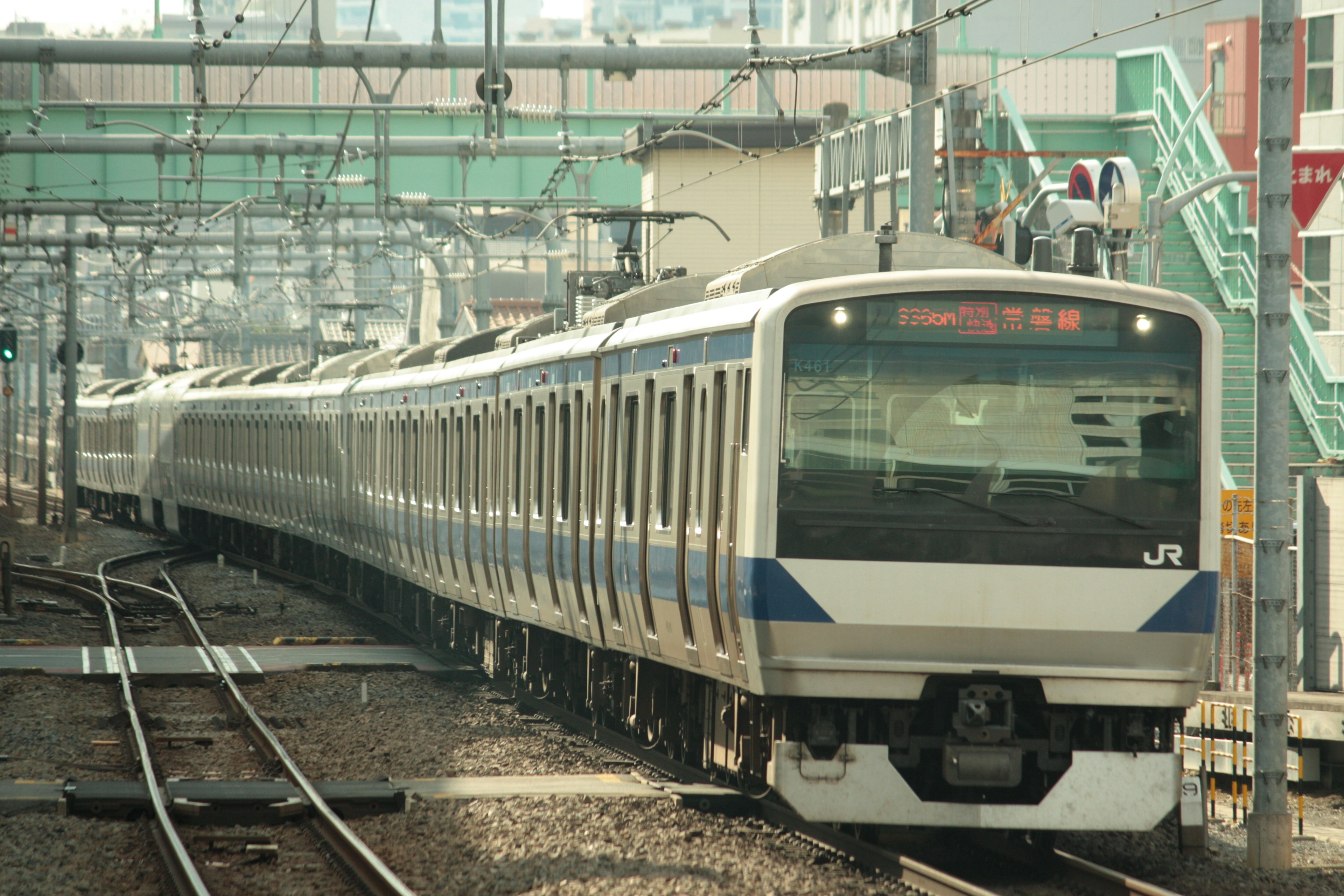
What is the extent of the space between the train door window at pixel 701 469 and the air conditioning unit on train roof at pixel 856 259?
73cm

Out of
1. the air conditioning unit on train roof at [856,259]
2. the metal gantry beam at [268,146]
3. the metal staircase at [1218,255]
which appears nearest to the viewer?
the air conditioning unit on train roof at [856,259]

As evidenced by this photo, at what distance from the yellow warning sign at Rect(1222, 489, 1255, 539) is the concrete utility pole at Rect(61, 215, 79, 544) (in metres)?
23.2

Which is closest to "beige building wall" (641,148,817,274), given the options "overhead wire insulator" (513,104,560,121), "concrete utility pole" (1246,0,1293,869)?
"overhead wire insulator" (513,104,560,121)

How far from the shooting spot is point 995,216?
1003 inches

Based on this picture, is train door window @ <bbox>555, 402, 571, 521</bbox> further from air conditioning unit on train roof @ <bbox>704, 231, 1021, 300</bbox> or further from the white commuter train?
the white commuter train

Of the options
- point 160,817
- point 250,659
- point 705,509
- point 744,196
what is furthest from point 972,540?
point 744,196

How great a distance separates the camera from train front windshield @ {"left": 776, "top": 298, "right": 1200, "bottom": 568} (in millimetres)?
8469

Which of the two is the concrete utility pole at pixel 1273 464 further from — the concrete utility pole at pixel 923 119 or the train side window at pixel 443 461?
the train side window at pixel 443 461

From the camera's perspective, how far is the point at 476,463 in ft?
53.3

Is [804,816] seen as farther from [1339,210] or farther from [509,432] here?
[1339,210]

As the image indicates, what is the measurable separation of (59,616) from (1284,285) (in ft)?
57.0

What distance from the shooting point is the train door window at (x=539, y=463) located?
13.6 meters

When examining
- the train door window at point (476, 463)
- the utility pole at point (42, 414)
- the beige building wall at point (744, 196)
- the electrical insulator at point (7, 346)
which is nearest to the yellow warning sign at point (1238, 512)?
the train door window at point (476, 463)

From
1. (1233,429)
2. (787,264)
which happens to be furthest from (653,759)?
(1233,429)
